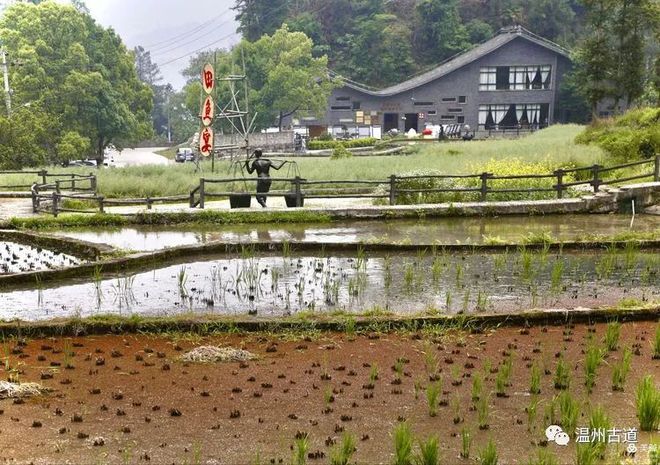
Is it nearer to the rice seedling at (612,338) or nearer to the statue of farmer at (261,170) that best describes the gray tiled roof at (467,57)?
the statue of farmer at (261,170)

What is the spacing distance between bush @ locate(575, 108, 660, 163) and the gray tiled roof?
2842 cm

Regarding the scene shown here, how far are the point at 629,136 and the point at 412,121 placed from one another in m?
37.7

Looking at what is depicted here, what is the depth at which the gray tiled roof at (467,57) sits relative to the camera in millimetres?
59125

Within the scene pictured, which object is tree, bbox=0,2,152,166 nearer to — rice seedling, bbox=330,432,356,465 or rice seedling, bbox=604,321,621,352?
rice seedling, bbox=604,321,621,352

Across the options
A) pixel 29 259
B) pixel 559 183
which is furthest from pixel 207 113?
pixel 559 183

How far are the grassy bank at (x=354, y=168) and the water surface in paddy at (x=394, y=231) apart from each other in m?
5.72

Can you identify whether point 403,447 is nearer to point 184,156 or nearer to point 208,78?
point 208,78

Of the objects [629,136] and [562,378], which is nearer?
[562,378]

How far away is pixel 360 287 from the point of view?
1094 centimetres

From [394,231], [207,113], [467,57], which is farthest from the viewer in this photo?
[467,57]

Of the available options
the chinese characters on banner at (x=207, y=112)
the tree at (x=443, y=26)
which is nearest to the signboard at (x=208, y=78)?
the chinese characters on banner at (x=207, y=112)

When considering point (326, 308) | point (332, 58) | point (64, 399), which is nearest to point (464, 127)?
point (332, 58)

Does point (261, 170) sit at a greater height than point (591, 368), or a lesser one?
greater

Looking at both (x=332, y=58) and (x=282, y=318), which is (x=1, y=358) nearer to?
(x=282, y=318)
